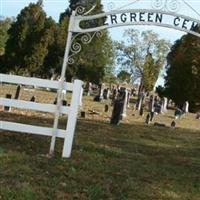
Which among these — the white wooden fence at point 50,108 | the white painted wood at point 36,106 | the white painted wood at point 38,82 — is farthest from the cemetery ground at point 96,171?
the white painted wood at point 38,82

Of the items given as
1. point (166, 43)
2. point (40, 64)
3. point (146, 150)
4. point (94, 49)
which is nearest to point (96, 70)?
point (94, 49)

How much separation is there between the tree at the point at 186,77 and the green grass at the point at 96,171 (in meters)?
41.2

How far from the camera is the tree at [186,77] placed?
178 feet

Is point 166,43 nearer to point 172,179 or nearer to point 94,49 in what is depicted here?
point 94,49

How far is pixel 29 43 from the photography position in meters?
66.6

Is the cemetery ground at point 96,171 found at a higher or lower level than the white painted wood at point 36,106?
lower

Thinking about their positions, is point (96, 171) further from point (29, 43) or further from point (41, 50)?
point (29, 43)

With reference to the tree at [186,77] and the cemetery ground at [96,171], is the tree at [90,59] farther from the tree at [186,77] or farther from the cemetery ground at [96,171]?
the cemetery ground at [96,171]

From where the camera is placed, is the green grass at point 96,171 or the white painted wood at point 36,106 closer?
the green grass at point 96,171

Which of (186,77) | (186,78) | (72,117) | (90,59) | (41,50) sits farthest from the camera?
(90,59)

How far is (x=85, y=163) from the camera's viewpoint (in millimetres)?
9641

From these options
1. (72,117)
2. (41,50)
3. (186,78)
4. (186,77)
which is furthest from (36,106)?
(41,50)

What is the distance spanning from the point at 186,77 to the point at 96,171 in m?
47.5

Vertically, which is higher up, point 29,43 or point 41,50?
point 29,43
